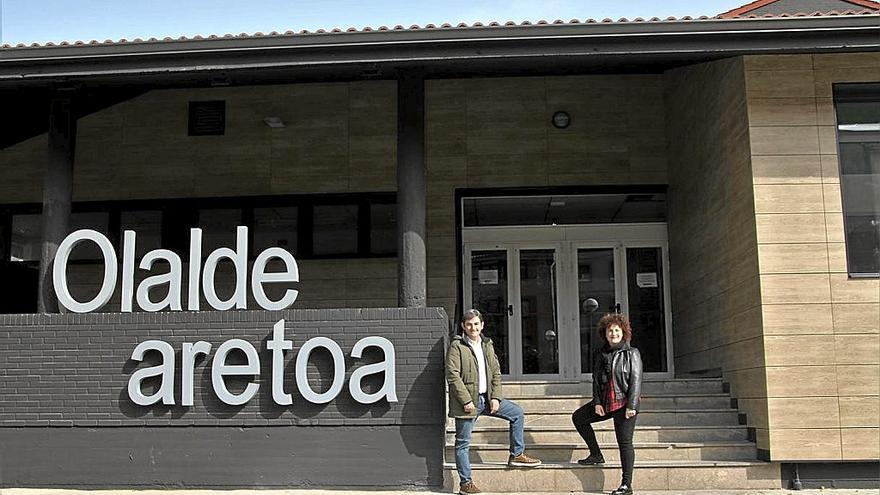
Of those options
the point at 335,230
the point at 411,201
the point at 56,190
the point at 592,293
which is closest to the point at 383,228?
the point at 335,230

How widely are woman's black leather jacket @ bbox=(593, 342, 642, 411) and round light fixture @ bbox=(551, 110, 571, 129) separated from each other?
4.74 metres

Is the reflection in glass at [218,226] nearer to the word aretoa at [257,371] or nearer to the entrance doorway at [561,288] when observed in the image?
the entrance doorway at [561,288]

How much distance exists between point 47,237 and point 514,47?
4877 mm

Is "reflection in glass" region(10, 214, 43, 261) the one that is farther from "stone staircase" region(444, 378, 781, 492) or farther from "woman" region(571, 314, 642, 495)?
"woman" region(571, 314, 642, 495)

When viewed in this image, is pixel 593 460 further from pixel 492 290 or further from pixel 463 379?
pixel 492 290

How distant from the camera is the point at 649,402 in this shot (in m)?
9.35

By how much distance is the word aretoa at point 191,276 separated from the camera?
8.27 meters

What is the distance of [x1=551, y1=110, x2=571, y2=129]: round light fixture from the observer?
12.1 m

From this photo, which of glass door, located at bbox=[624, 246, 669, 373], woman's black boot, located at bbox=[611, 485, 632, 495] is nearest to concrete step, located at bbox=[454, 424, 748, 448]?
woman's black boot, located at bbox=[611, 485, 632, 495]

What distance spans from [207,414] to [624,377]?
151 inches

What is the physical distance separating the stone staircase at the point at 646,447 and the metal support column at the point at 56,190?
418cm

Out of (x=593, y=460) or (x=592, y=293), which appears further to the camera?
(x=592, y=293)

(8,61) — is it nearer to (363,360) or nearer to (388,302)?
(363,360)

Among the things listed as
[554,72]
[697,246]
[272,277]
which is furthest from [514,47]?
[697,246]
